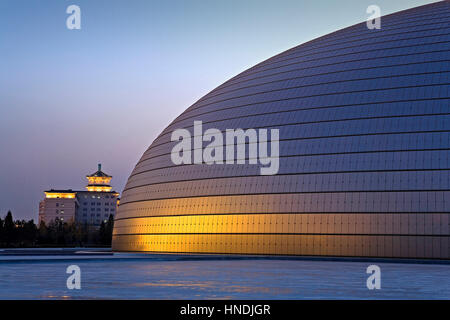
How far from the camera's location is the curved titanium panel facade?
119 ft

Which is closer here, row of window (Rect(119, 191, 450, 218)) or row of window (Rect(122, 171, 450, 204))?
row of window (Rect(119, 191, 450, 218))

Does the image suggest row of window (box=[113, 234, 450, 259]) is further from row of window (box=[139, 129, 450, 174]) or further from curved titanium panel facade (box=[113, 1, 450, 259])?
row of window (box=[139, 129, 450, 174])

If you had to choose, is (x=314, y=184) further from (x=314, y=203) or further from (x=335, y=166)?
(x=335, y=166)

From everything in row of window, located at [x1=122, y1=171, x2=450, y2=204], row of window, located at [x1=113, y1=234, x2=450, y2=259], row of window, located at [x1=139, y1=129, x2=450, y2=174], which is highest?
row of window, located at [x1=139, y1=129, x2=450, y2=174]

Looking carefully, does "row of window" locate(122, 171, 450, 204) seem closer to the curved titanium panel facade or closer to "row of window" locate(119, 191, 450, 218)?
the curved titanium panel facade

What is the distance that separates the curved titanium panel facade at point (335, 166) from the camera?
36.2m

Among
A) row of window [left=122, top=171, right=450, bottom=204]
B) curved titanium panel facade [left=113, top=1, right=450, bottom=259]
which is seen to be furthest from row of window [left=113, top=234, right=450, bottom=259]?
row of window [left=122, top=171, right=450, bottom=204]

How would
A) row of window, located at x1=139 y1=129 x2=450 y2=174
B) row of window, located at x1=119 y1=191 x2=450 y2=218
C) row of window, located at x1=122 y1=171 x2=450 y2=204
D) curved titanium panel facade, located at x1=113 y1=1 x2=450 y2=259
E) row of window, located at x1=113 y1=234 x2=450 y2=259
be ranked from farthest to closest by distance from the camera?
1. row of window, located at x1=139 y1=129 x2=450 y2=174
2. curved titanium panel facade, located at x1=113 y1=1 x2=450 y2=259
3. row of window, located at x1=122 y1=171 x2=450 y2=204
4. row of window, located at x1=119 y1=191 x2=450 y2=218
5. row of window, located at x1=113 y1=234 x2=450 y2=259

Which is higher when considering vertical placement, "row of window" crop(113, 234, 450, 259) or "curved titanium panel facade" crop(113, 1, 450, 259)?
"curved titanium panel facade" crop(113, 1, 450, 259)

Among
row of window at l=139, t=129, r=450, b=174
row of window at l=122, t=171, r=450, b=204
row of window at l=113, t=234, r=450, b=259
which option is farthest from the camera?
row of window at l=139, t=129, r=450, b=174

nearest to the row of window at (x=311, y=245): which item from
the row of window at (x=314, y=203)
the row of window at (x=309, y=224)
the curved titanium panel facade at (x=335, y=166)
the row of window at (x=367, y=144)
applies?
the curved titanium panel facade at (x=335, y=166)

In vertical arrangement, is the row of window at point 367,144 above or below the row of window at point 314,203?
above

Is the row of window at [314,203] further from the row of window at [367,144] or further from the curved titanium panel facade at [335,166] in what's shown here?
the row of window at [367,144]

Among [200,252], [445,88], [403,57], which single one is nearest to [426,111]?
[445,88]
